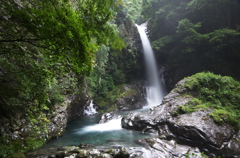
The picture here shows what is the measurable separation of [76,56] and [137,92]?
17189mm

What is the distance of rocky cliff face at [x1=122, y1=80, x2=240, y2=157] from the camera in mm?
6309

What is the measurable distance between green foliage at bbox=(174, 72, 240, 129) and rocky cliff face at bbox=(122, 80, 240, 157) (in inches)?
14.4

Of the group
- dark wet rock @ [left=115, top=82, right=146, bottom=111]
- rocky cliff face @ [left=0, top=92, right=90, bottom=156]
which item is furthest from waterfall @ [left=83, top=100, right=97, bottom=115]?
rocky cliff face @ [left=0, top=92, right=90, bottom=156]

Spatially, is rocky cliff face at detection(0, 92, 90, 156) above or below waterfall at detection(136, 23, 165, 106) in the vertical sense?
below

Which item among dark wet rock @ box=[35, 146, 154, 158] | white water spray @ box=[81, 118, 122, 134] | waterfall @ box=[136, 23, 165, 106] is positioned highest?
waterfall @ box=[136, 23, 165, 106]

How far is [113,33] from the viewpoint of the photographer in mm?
3102

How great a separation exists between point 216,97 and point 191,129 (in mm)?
4273

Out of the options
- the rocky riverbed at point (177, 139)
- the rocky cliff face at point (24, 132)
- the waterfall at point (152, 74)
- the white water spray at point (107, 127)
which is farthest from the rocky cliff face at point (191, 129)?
the waterfall at point (152, 74)

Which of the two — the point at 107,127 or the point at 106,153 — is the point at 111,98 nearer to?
the point at 107,127

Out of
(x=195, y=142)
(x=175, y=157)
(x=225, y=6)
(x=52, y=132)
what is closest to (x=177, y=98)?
(x=195, y=142)

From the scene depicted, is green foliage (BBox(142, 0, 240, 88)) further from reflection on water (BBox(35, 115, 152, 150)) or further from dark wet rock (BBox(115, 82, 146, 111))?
reflection on water (BBox(35, 115, 152, 150))

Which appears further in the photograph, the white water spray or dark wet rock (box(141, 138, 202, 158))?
the white water spray

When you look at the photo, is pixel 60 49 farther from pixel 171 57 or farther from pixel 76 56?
pixel 171 57

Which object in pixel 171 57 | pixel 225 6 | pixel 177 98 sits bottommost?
pixel 177 98
